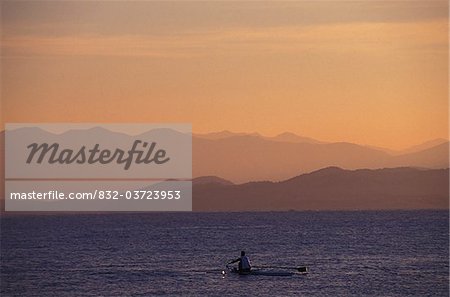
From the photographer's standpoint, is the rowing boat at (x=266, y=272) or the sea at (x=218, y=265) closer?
the sea at (x=218, y=265)

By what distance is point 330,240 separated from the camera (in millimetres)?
103750

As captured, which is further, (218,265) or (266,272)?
(218,265)

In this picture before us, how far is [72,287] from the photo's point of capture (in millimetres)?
58656

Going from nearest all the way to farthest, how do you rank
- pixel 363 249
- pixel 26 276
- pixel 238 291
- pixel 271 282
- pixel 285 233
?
pixel 238 291 < pixel 271 282 < pixel 26 276 < pixel 363 249 < pixel 285 233

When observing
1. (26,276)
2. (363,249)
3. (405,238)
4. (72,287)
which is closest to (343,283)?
(72,287)

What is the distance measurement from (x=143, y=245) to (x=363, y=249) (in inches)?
790

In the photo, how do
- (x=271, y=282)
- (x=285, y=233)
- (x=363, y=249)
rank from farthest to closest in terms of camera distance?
1. (x=285, y=233)
2. (x=363, y=249)
3. (x=271, y=282)

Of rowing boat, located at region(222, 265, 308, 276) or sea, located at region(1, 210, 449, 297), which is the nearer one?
sea, located at region(1, 210, 449, 297)

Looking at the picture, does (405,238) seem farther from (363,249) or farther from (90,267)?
(90,267)

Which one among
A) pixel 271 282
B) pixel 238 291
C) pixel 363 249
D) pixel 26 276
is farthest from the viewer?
pixel 363 249

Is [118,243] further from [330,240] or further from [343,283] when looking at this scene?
[343,283]

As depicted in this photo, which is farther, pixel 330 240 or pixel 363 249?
pixel 330 240

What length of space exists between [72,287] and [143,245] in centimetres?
3900

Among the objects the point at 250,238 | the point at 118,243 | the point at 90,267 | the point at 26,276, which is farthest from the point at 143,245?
the point at 26,276
